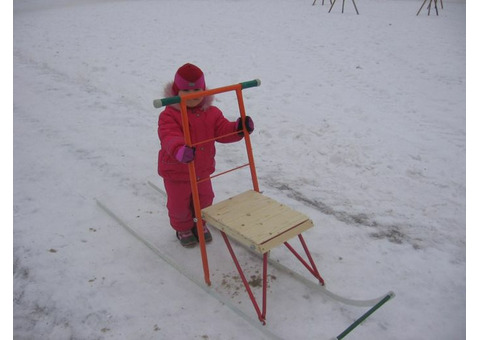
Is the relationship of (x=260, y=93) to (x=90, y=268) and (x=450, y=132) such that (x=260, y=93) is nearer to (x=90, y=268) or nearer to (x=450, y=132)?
(x=450, y=132)

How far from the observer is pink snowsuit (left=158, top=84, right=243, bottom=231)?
112 inches

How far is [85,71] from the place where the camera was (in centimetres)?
797

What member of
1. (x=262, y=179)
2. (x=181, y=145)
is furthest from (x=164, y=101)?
(x=262, y=179)

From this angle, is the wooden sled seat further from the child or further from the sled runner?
the child

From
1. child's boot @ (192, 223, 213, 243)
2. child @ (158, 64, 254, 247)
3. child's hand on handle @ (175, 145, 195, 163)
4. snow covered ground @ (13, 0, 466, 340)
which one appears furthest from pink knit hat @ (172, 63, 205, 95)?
snow covered ground @ (13, 0, 466, 340)

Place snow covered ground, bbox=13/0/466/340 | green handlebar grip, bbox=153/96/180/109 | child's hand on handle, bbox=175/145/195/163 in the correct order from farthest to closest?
snow covered ground, bbox=13/0/466/340
child's hand on handle, bbox=175/145/195/163
green handlebar grip, bbox=153/96/180/109

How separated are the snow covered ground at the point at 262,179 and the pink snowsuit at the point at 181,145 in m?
0.39

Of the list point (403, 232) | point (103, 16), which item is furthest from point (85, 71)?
point (403, 232)

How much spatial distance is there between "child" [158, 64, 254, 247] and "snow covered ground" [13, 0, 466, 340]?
321mm

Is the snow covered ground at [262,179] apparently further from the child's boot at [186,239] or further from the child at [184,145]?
the child at [184,145]

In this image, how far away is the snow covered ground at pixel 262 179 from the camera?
276cm

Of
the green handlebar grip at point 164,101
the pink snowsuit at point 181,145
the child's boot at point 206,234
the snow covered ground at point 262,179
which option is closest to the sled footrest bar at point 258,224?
the snow covered ground at point 262,179

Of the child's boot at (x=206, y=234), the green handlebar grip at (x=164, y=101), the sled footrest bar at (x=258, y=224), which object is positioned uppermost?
the green handlebar grip at (x=164, y=101)

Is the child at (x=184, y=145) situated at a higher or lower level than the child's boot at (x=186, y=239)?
higher
